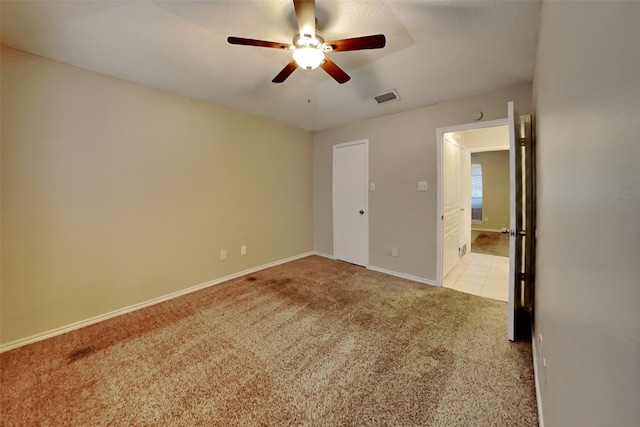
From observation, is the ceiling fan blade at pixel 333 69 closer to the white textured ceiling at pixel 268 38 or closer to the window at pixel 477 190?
the white textured ceiling at pixel 268 38

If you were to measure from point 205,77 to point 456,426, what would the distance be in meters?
3.38

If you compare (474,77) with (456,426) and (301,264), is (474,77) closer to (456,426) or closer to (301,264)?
(456,426)

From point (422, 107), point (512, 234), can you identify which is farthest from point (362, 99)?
point (512, 234)

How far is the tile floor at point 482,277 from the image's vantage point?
2.86 m

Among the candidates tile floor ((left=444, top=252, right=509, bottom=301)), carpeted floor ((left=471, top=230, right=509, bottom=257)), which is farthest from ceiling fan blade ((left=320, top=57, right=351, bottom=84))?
carpeted floor ((left=471, top=230, right=509, bottom=257))

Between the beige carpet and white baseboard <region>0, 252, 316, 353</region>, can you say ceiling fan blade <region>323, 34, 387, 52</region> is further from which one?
white baseboard <region>0, 252, 316, 353</region>

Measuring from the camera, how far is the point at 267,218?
374 cm

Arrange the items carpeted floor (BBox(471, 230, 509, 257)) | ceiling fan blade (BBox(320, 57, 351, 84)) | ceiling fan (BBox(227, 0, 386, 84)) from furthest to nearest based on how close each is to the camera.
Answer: carpeted floor (BBox(471, 230, 509, 257)) < ceiling fan blade (BBox(320, 57, 351, 84)) < ceiling fan (BBox(227, 0, 386, 84))

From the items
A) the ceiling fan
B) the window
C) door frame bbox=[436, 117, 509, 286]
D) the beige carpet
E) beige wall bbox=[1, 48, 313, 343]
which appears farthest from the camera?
the window

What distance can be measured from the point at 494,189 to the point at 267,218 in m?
6.56

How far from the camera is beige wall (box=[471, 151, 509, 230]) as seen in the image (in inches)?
254

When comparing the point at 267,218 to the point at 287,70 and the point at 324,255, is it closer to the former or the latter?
the point at 324,255

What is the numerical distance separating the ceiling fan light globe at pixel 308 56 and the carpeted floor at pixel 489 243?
4734mm

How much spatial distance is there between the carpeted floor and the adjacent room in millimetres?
1264
